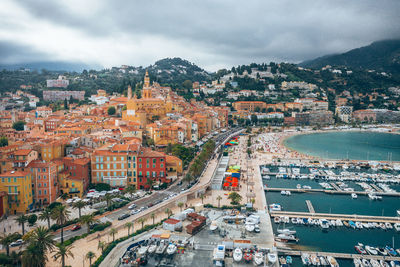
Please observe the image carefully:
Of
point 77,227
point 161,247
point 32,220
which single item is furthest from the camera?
point 77,227

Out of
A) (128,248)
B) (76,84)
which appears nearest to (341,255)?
(128,248)

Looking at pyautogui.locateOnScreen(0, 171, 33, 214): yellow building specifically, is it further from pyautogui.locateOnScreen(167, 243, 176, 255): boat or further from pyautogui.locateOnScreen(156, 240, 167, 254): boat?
pyautogui.locateOnScreen(167, 243, 176, 255): boat

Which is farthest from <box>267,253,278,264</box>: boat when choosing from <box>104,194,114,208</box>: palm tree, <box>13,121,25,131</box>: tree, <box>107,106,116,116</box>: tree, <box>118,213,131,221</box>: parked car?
<box>13,121,25,131</box>: tree

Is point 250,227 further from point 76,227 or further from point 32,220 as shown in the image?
point 32,220

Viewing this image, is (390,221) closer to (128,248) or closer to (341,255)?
(341,255)

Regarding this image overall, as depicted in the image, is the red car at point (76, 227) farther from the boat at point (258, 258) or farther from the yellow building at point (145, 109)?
the yellow building at point (145, 109)

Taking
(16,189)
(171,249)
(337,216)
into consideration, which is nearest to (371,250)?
(337,216)

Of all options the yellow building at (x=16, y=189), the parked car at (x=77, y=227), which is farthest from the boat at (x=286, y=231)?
the yellow building at (x=16, y=189)
